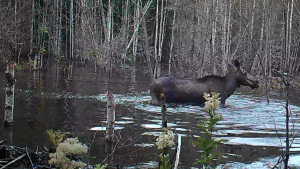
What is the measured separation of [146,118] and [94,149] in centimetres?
390

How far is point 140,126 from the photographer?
10.5m

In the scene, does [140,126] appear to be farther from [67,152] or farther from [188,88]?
[67,152]

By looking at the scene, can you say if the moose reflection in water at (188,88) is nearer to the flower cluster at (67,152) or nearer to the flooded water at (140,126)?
the flooded water at (140,126)

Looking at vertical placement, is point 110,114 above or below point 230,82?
below

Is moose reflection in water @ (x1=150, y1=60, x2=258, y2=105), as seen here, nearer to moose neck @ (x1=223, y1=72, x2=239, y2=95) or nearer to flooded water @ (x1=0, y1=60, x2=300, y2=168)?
moose neck @ (x1=223, y1=72, x2=239, y2=95)

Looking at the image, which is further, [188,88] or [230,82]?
[230,82]

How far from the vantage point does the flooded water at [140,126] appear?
7.73 meters

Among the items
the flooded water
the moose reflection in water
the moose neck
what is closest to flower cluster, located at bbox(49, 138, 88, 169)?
the flooded water

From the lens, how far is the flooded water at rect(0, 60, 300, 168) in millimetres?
7727

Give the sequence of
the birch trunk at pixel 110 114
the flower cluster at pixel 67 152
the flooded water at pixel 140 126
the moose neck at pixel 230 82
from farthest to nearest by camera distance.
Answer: the moose neck at pixel 230 82 → the birch trunk at pixel 110 114 → the flooded water at pixel 140 126 → the flower cluster at pixel 67 152

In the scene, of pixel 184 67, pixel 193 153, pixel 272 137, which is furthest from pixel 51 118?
pixel 184 67

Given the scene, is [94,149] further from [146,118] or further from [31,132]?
[146,118]

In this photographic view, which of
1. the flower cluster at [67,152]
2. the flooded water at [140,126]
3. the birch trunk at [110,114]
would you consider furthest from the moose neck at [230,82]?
the flower cluster at [67,152]

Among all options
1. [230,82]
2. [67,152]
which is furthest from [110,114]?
[230,82]
